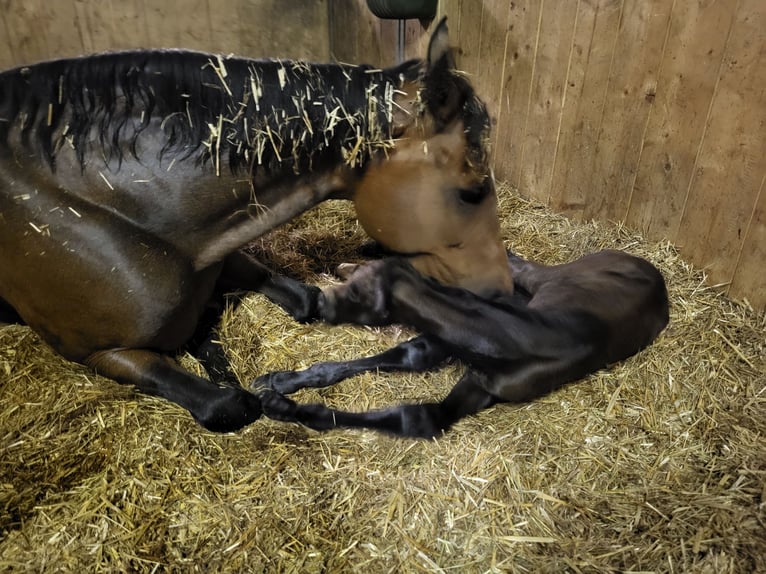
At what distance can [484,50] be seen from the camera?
3.82 meters

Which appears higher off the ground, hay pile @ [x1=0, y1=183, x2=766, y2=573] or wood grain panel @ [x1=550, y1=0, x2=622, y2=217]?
wood grain panel @ [x1=550, y1=0, x2=622, y2=217]

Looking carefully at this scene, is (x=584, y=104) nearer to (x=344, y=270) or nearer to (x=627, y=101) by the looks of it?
(x=627, y=101)

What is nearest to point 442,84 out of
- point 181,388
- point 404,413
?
point 404,413

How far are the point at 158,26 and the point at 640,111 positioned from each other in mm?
4176

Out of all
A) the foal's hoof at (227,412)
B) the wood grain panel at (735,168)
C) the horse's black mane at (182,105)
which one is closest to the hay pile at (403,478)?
the foal's hoof at (227,412)

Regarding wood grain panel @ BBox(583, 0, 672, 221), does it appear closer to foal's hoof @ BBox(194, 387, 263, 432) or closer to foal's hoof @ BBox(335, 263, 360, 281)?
foal's hoof @ BBox(335, 263, 360, 281)

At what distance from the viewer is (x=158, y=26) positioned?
4836 millimetres

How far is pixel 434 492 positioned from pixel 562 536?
0.43 m

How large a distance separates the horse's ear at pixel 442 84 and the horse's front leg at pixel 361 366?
98 centimetres

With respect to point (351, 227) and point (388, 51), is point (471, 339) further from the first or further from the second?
point (388, 51)

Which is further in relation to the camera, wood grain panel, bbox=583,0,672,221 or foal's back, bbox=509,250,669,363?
wood grain panel, bbox=583,0,672,221

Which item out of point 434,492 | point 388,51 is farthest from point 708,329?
point 388,51

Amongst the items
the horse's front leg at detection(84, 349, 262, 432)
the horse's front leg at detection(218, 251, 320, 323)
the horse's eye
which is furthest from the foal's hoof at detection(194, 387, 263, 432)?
the horse's eye

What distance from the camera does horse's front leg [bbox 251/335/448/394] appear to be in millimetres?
2367
